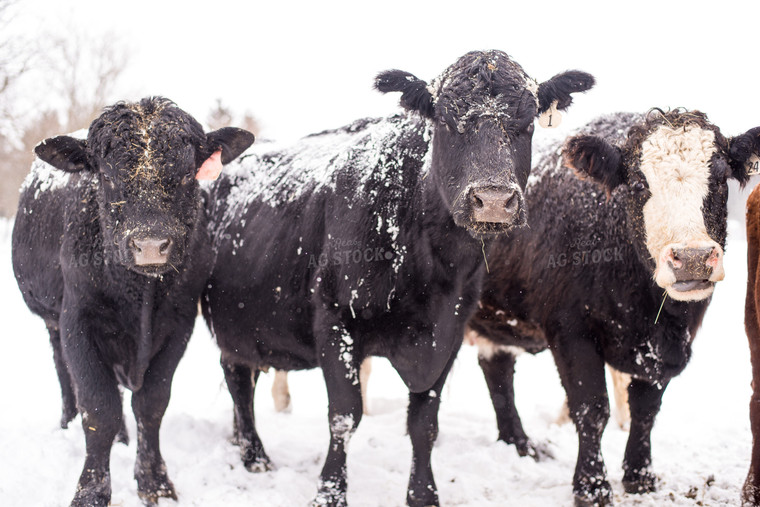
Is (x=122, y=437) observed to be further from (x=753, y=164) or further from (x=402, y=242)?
(x=753, y=164)

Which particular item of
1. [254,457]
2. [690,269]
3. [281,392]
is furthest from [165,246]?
[281,392]

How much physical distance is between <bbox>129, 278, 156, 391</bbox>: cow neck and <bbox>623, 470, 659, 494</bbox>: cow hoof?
3380mm

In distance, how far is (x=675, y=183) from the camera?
398 centimetres

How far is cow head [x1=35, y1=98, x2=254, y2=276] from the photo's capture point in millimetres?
3672

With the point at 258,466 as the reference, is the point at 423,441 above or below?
above

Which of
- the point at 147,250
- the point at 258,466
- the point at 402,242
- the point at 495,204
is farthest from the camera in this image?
the point at 258,466

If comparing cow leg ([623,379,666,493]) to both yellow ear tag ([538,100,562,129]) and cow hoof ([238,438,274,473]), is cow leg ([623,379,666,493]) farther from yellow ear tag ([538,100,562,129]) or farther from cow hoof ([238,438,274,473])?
cow hoof ([238,438,274,473])

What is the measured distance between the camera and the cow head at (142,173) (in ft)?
12.0

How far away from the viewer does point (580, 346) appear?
14.8 feet

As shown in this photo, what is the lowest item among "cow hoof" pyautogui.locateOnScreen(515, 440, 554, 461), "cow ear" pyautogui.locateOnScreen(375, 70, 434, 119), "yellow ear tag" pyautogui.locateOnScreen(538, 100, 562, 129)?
"cow hoof" pyautogui.locateOnScreen(515, 440, 554, 461)

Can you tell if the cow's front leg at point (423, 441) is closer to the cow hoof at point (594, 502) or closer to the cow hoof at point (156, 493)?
the cow hoof at point (594, 502)

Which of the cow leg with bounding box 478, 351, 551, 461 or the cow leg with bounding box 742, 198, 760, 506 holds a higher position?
the cow leg with bounding box 742, 198, 760, 506

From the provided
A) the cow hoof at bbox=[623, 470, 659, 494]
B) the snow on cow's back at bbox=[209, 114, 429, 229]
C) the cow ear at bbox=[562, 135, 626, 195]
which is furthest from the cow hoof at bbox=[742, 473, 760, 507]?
the snow on cow's back at bbox=[209, 114, 429, 229]

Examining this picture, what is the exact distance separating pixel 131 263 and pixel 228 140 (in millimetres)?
1171
